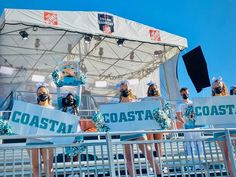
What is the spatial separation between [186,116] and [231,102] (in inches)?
41.4

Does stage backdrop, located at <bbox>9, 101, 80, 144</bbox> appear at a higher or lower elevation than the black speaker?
lower

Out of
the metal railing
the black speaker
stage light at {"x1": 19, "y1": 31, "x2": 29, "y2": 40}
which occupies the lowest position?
the metal railing

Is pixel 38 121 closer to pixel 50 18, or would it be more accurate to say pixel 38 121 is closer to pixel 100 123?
pixel 100 123

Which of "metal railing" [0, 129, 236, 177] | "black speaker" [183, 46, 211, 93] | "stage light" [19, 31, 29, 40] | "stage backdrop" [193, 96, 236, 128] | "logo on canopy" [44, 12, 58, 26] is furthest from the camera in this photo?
"stage light" [19, 31, 29, 40]

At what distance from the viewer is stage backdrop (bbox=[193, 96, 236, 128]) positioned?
16.3 feet

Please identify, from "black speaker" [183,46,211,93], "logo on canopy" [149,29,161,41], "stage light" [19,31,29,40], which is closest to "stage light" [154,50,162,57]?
"logo on canopy" [149,29,161,41]

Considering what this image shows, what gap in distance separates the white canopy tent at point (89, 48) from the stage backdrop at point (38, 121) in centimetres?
807

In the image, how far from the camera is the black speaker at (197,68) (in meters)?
5.63

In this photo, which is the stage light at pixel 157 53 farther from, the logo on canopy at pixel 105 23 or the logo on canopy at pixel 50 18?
the logo on canopy at pixel 50 18

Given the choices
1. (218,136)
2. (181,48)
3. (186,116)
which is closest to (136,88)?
(181,48)

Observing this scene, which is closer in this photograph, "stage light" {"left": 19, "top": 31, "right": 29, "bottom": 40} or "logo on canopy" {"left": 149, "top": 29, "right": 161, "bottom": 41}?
"stage light" {"left": 19, "top": 31, "right": 29, "bottom": 40}

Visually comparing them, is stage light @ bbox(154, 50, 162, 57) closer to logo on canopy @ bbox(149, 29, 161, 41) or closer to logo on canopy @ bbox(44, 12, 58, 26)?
logo on canopy @ bbox(149, 29, 161, 41)

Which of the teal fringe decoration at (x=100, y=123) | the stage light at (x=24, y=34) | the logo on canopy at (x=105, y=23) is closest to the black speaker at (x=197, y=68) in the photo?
the teal fringe decoration at (x=100, y=123)

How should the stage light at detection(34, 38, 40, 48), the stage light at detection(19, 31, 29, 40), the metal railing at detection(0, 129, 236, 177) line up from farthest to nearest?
1. the stage light at detection(34, 38, 40, 48)
2. the stage light at detection(19, 31, 29, 40)
3. the metal railing at detection(0, 129, 236, 177)
